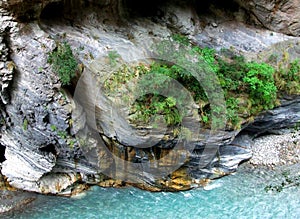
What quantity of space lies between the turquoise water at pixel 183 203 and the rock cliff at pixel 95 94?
1.12 feet

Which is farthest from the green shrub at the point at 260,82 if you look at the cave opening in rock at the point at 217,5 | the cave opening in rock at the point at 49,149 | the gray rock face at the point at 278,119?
the cave opening in rock at the point at 49,149

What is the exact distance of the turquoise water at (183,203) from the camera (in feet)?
29.2

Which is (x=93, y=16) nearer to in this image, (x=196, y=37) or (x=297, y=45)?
(x=196, y=37)

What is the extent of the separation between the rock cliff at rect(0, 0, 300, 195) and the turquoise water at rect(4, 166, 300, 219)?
342 millimetres

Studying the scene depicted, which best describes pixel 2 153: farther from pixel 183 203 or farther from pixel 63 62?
pixel 183 203

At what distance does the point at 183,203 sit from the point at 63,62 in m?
5.05

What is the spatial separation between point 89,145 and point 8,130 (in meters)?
2.32

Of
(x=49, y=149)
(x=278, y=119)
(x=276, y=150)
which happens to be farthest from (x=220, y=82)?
(x=49, y=149)

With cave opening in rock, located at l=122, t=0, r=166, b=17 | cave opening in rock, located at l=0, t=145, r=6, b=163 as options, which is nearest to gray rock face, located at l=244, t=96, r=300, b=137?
cave opening in rock, located at l=122, t=0, r=166, b=17

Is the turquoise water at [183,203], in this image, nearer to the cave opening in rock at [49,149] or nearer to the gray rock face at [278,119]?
the cave opening in rock at [49,149]

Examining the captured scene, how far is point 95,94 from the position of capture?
27.1ft

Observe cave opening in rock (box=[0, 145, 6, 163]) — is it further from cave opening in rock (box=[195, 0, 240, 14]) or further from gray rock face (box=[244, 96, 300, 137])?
gray rock face (box=[244, 96, 300, 137])

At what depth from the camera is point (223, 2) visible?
10695mm

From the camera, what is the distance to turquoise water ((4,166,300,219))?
8891 mm
